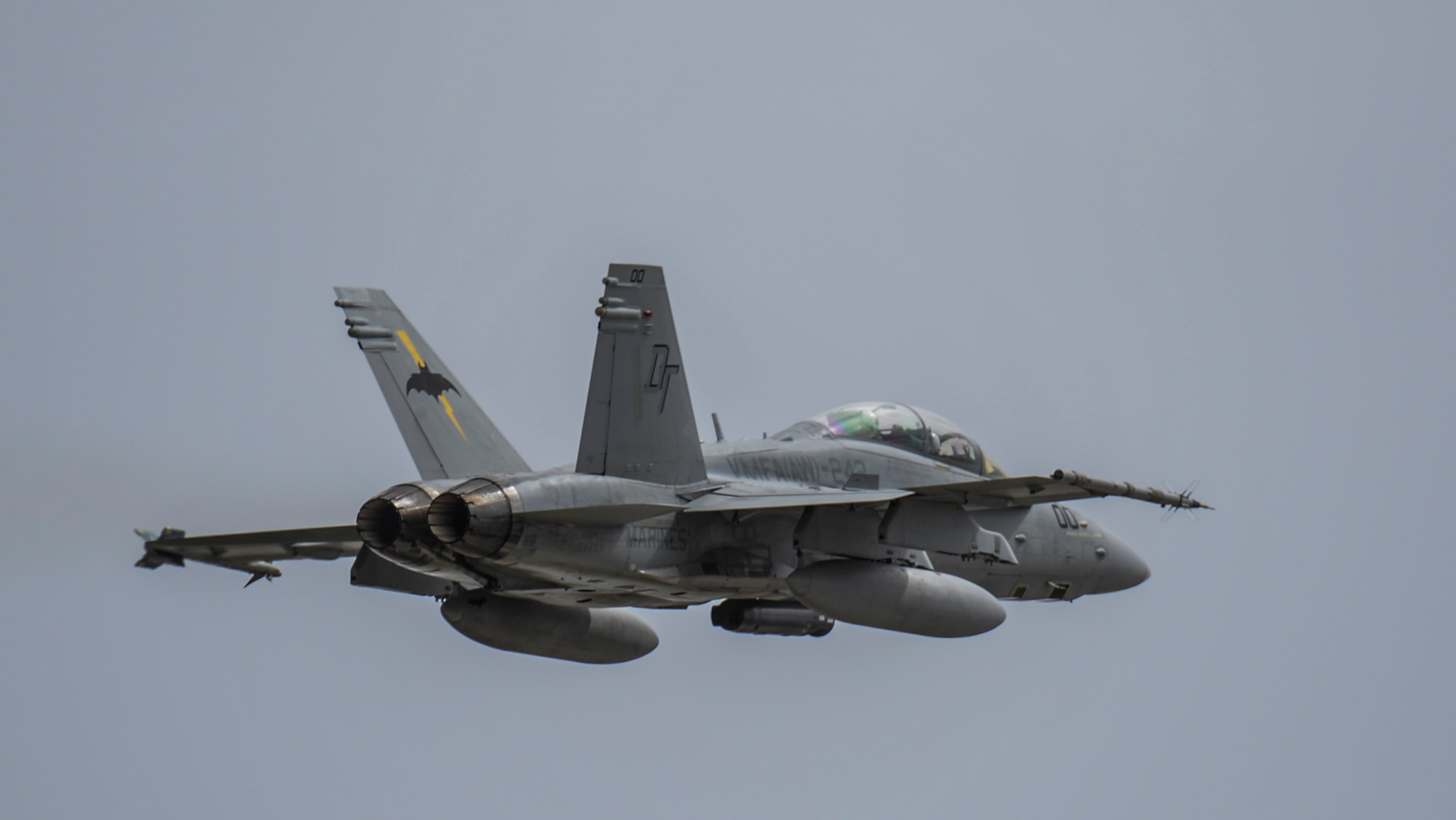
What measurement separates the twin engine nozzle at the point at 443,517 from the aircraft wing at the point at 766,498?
1.97 m

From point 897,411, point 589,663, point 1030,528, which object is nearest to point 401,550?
point 589,663

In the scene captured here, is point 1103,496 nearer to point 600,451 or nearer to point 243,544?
point 600,451

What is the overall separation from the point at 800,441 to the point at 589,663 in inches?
142

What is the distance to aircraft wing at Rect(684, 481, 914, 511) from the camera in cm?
1769

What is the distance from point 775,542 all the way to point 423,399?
4165 millimetres

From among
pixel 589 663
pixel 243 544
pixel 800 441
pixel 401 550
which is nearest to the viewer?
pixel 401 550

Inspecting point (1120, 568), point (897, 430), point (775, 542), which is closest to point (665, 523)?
point (775, 542)

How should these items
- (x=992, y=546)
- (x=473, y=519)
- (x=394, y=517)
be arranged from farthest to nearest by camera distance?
(x=992, y=546)
(x=394, y=517)
(x=473, y=519)

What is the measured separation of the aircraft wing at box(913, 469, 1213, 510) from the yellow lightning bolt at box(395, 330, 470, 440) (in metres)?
5.01

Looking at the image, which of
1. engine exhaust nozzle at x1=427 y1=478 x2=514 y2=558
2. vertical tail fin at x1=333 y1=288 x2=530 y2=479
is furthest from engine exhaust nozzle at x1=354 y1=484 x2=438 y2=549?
vertical tail fin at x1=333 y1=288 x2=530 y2=479

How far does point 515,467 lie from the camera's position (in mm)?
20391

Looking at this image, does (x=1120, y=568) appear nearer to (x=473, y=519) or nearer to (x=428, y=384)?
(x=428, y=384)

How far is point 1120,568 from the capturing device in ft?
71.8

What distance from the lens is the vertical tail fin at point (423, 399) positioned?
19.8m
